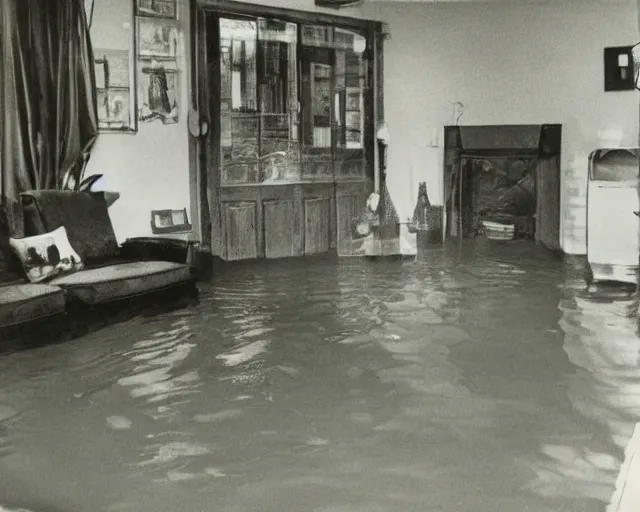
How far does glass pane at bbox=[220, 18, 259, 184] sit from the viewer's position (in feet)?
22.8

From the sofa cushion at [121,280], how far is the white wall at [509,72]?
316 cm

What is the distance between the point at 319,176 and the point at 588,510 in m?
5.71

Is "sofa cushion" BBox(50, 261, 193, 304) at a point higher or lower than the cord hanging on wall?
lower

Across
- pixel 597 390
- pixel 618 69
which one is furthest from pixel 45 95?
pixel 618 69

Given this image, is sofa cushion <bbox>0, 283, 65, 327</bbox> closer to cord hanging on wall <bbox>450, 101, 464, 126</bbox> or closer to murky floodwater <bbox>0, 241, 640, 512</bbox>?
murky floodwater <bbox>0, 241, 640, 512</bbox>

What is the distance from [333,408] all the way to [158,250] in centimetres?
250

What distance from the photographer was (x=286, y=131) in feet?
24.4

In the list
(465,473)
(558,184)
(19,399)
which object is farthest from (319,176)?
(465,473)

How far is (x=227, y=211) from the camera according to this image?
707cm

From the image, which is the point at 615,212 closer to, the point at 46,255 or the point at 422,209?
the point at 422,209

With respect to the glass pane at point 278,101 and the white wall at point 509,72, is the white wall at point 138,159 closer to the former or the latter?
the glass pane at point 278,101

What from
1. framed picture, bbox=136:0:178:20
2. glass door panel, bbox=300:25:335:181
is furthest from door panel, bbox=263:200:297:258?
framed picture, bbox=136:0:178:20

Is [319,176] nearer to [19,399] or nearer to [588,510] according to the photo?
A: [19,399]

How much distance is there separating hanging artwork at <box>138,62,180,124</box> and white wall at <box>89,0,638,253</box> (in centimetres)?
126
